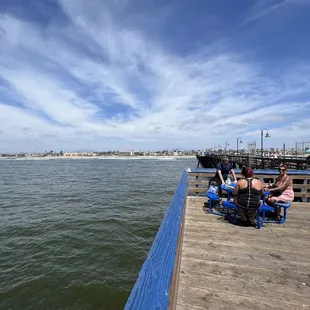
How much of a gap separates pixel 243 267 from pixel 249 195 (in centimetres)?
170

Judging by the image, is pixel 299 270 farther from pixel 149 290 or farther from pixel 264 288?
pixel 149 290

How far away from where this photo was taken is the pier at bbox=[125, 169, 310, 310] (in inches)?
60.1

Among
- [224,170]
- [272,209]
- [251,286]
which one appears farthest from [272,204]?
[251,286]

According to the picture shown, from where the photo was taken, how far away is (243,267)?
9.07 feet

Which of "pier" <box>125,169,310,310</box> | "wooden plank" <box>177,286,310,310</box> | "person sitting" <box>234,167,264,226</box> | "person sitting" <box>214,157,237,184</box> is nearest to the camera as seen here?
"pier" <box>125,169,310,310</box>

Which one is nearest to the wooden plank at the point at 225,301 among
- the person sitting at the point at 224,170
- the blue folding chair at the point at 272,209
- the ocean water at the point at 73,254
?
the blue folding chair at the point at 272,209

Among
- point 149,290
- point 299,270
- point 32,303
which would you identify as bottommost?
point 32,303

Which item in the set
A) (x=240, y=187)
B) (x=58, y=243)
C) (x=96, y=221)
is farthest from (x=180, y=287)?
(x=96, y=221)

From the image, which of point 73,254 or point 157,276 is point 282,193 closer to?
point 157,276

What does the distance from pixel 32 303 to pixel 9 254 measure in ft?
9.07

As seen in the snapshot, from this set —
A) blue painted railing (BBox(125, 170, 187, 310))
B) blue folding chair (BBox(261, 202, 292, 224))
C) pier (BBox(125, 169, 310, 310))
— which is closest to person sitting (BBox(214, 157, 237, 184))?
blue folding chair (BBox(261, 202, 292, 224))

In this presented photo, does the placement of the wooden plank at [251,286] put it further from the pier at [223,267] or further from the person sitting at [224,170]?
the person sitting at [224,170]

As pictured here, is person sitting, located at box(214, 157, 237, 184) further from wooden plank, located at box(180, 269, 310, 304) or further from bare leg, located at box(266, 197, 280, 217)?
wooden plank, located at box(180, 269, 310, 304)

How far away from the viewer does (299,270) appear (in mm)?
2713
